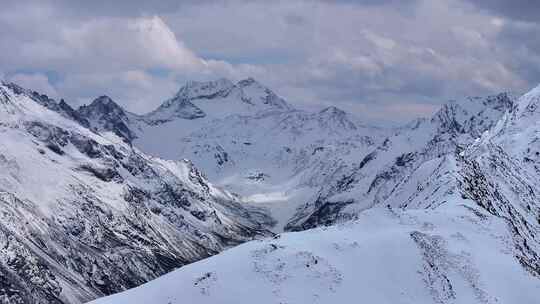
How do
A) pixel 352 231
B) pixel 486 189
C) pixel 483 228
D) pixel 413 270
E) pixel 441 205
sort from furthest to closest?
pixel 486 189, pixel 441 205, pixel 483 228, pixel 352 231, pixel 413 270

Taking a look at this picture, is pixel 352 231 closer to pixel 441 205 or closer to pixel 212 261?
pixel 212 261

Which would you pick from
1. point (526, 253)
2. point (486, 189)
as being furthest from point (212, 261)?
point (486, 189)

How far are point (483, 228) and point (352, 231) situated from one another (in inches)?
1070

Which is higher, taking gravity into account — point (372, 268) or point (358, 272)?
point (358, 272)

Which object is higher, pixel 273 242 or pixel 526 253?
pixel 273 242

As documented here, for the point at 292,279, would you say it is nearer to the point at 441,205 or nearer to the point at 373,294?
the point at 373,294

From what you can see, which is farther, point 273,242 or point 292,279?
point 273,242

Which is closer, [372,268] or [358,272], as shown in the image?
[358,272]

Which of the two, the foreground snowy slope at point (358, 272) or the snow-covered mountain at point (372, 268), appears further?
the snow-covered mountain at point (372, 268)

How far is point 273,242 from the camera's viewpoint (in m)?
111

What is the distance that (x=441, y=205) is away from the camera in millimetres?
152875

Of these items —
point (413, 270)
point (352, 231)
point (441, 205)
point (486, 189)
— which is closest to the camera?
point (413, 270)

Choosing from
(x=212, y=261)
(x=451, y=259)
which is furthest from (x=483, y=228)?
(x=212, y=261)

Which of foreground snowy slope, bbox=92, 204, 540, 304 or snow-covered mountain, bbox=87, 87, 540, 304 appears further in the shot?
snow-covered mountain, bbox=87, 87, 540, 304
